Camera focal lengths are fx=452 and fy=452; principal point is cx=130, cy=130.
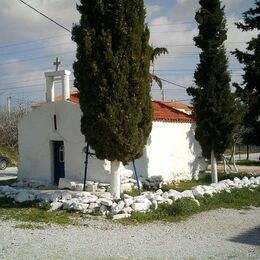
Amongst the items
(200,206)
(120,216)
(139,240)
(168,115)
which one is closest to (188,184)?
(168,115)

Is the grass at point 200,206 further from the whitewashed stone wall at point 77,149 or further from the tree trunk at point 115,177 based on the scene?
the whitewashed stone wall at point 77,149

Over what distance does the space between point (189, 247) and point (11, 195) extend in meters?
8.14

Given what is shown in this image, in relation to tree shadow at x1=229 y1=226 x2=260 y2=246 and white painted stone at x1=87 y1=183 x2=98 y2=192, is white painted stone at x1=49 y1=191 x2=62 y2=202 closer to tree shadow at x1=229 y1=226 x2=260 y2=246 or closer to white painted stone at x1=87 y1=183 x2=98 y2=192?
white painted stone at x1=87 y1=183 x2=98 y2=192

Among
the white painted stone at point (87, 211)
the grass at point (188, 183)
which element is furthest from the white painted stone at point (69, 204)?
the grass at point (188, 183)

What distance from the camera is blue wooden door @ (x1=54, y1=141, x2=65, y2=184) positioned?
18.4 meters

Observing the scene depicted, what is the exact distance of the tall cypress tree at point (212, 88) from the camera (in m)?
17.8

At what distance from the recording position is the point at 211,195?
13.6 metres

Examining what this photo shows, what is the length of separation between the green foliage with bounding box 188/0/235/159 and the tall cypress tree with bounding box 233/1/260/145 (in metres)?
2.97

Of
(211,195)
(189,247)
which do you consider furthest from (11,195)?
(189,247)

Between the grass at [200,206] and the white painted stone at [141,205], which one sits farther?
the white painted stone at [141,205]

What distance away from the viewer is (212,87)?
17781mm

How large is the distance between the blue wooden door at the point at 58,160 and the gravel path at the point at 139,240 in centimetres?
767

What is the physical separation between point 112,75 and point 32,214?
4.26 metres

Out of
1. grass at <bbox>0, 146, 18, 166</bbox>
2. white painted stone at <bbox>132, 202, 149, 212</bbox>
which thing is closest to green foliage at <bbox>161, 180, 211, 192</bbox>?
white painted stone at <bbox>132, 202, 149, 212</bbox>
